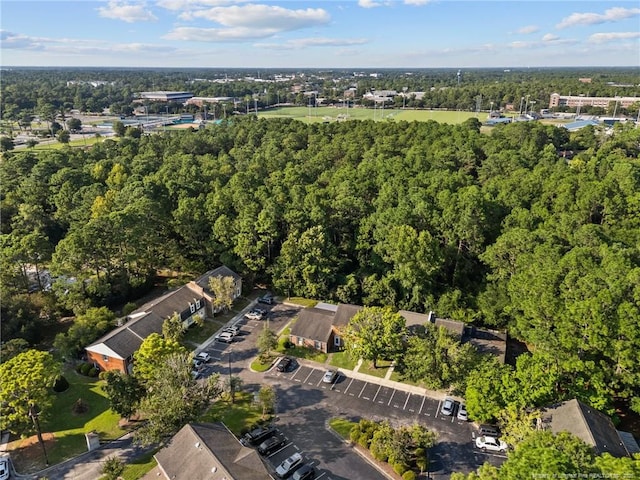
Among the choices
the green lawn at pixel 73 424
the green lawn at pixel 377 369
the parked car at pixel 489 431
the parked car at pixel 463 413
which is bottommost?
the green lawn at pixel 73 424

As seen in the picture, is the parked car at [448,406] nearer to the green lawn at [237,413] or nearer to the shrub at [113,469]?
the green lawn at [237,413]

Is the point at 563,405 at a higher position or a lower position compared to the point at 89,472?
higher

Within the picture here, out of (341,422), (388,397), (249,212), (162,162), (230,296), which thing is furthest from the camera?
(162,162)

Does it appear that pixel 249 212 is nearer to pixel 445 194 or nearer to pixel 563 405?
pixel 445 194

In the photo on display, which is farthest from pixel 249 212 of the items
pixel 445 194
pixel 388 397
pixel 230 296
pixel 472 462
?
pixel 472 462

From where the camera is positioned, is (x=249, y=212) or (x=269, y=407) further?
(x=249, y=212)

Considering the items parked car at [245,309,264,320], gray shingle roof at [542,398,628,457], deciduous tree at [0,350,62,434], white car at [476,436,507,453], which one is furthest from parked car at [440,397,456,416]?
deciduous tree at [0,350,62,434]

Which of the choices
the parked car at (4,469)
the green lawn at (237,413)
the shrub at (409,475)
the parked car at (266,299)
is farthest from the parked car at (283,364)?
the parked car at (4,469)
